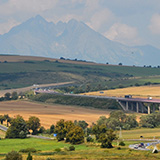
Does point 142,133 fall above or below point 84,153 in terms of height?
above

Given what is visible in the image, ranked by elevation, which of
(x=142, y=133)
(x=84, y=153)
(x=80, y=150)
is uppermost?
(x=142, y=133)

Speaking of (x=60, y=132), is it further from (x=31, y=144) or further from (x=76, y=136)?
(x=31, y=144)

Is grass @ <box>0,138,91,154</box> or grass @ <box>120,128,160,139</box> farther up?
grass @ <box>120,128,160,139</box>

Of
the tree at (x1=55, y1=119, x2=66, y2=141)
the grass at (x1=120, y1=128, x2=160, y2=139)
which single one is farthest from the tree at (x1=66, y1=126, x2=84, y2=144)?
the grass at (x1=120, y1=128, x2=160, y2=139)

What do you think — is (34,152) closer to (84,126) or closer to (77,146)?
(77,146)

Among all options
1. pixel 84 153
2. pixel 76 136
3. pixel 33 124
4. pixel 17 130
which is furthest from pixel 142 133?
pixel 84 153

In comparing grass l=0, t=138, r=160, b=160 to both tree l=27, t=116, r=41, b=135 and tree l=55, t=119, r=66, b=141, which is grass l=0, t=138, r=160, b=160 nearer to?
tree l=55, t=119, r=66, b=141

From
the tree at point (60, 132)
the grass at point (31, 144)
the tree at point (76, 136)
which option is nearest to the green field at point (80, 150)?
the grass at point (31, 144)

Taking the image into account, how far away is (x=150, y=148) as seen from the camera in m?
109

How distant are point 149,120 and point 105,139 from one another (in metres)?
46.8

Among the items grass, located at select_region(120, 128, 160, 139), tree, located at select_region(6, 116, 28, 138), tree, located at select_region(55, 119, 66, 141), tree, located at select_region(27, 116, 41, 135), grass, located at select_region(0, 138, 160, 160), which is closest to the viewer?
grass, located at select_region(0, 138, 160, 160)

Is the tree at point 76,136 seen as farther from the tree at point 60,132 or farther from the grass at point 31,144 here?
the tree at point 60,132

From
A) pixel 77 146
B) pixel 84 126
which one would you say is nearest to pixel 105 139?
pixel 77 146

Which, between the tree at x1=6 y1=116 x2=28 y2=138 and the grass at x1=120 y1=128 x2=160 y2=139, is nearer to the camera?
the grass at x1=120 y1=128 x2=160 y2=139
